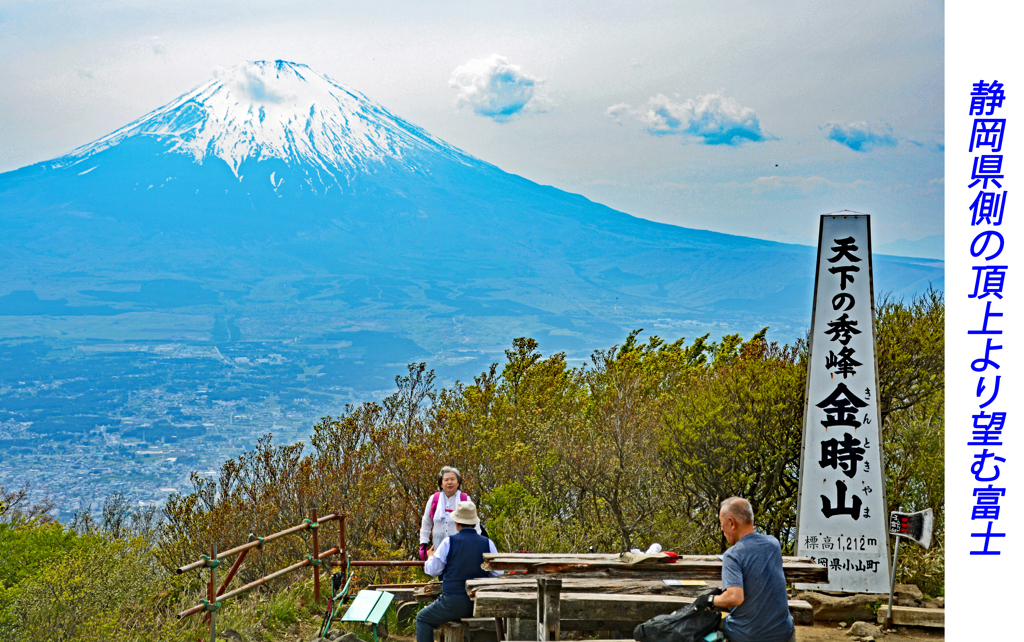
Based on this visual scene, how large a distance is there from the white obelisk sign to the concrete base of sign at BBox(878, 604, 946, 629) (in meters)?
0.57

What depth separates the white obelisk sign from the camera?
9531 mm

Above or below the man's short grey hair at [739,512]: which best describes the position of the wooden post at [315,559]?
below

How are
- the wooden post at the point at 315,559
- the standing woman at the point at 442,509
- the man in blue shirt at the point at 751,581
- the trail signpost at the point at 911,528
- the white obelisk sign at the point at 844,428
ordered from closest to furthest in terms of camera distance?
the man in blue shirt at the point at 751,581, the standing woman at the point at 442,509, the wooden post at the point at 315,559, the trail signpost at the point at 911,528, the white obelisk sign at the point at 844,428

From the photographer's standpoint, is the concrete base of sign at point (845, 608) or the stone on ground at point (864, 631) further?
the concrete base of sign at point (845, 608)

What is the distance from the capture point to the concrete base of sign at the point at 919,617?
8.73 meters

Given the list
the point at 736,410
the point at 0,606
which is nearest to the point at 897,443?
the point at 736,410

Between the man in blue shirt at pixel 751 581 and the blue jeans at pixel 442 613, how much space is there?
2.32 metres

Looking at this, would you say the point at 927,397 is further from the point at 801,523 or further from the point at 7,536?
the point at 7,536

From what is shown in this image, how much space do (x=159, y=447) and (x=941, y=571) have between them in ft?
350

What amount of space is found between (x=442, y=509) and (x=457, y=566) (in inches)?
44.3

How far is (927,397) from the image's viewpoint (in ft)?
42.2

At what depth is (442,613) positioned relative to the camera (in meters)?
7.01

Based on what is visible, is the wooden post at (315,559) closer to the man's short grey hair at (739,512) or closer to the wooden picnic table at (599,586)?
the wooden picnic table at (599,586)

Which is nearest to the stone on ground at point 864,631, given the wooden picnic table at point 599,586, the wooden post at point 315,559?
the wooden picnic table at point 599,586
